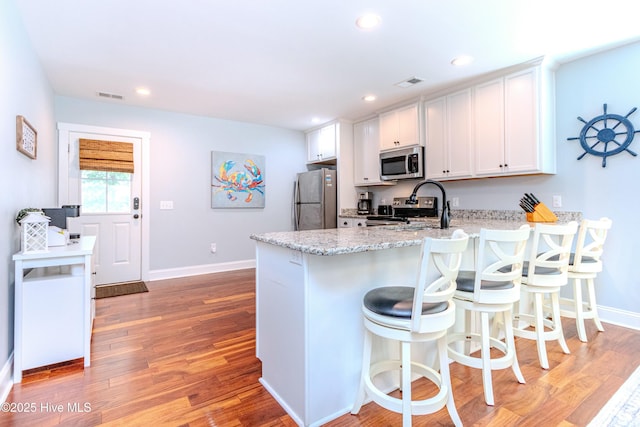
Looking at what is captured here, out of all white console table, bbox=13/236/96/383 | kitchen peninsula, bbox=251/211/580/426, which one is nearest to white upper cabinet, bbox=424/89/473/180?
kitchen peninsula, bbox=251/211/580/426

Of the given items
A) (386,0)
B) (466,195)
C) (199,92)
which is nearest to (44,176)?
(199,92)

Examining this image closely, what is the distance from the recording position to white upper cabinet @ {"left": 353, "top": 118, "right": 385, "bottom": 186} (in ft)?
15.4

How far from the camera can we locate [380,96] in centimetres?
395

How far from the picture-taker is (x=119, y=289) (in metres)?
3.91

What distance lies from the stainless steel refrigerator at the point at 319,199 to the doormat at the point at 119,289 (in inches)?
97.7

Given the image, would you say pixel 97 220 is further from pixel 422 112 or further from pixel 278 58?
pixel 422 112

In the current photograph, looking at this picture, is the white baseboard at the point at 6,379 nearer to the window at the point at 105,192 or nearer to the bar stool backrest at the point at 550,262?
the window at the point at 105,192

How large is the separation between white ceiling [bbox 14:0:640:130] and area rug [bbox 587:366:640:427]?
93.7 inches

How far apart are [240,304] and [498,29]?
3335 mm

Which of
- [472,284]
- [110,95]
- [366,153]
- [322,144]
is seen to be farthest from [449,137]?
[110,95]

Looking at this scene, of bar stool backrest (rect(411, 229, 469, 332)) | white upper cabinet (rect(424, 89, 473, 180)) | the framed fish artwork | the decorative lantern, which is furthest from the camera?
the framed fish artwork

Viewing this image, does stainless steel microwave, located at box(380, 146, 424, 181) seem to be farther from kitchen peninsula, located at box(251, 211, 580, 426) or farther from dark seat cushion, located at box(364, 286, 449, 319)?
dark seat cushion, located at box(364, 286, 449, 319)

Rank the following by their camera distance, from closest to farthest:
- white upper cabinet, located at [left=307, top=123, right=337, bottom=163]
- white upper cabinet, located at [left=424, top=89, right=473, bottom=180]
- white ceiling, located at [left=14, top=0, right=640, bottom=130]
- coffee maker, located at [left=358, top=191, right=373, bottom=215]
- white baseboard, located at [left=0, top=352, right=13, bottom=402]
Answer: white baseboard, located at [left=0, top=352, right=13, bottom=402] < white ceiling, located at [left=14, top=0, right=640, bottom=130] < white upper cabinet, located at [left=424, top=89, right=473, bottom=180] < coffee maker, located at [left=358, top=191, right=373, bottom=215] < white upper cabinet, located at [left=307, top=123, right=337, bottom=163]

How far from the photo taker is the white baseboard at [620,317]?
2686mm
